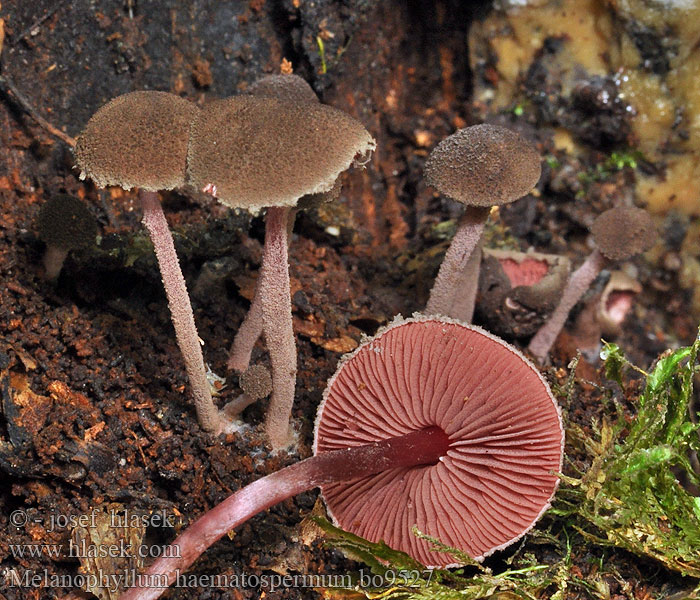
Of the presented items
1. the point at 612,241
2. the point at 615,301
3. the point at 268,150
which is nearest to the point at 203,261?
the point at 268,150

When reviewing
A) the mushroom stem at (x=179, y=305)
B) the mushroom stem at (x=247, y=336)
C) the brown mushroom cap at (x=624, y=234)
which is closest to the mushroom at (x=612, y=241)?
the brown mushroom cap at (x=624, y=234)

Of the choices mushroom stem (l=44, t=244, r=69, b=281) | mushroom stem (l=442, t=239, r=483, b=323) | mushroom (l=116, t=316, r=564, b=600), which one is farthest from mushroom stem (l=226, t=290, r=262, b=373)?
mushroom stem (l=442, t=239, r=483, b=323)

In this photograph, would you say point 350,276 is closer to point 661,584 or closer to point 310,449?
point 310,449

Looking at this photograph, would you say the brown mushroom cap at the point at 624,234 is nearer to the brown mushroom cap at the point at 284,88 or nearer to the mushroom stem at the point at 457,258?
the mushroom stem at the point at 457,258

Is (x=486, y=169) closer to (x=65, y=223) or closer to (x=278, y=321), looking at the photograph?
(x=278, y=321)

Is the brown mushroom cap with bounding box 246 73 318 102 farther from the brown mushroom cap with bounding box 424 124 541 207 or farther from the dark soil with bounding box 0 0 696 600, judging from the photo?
the dark soil with bounding box 0 0 696 600

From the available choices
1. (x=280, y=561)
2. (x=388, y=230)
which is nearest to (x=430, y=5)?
(x=388, y=230)
